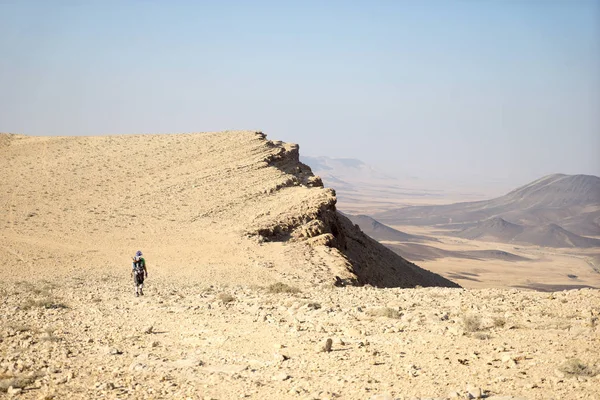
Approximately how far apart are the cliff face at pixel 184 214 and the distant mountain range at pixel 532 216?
87692mm

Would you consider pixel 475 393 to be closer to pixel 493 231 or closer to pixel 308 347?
pixel 308 347

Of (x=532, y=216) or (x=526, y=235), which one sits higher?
(x=532, y=216)

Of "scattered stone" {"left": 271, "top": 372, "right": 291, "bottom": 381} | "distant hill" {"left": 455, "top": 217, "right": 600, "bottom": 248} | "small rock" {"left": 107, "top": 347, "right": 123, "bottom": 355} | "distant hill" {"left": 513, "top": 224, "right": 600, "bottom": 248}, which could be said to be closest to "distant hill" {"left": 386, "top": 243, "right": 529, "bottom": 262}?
"distant hill" {"left": 513, "top": 224, "right": 600, "bottom": 248}

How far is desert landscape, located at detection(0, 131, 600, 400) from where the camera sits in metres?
8.28

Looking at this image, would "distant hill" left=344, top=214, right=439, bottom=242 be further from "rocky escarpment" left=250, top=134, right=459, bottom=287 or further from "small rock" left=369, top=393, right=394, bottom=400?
"small rock" left=369, top=393, right=394, bottom=400

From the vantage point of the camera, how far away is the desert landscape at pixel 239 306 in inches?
326

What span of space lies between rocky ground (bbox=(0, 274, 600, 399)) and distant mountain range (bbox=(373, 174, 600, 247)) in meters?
104

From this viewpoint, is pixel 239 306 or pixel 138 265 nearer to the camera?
pixel 239 306

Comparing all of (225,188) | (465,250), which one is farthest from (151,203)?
(465,250)

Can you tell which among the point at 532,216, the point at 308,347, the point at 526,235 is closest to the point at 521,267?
the point at 526,235

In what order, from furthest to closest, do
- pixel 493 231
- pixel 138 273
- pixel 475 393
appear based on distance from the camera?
1. pixel 493 231
2. pixel 138 273
3. pixel 475 393

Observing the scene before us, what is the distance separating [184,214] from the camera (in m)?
27.9

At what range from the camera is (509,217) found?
146 m

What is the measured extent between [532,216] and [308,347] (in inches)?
5612
